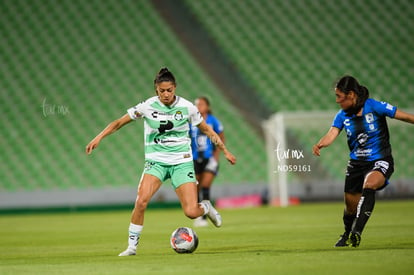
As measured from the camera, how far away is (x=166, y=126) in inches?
297

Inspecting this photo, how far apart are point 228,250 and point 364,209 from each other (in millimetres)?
1417

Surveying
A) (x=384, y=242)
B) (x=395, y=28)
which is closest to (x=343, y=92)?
(x=384, y=242)

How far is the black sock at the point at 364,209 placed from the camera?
7.11m

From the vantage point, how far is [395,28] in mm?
23391

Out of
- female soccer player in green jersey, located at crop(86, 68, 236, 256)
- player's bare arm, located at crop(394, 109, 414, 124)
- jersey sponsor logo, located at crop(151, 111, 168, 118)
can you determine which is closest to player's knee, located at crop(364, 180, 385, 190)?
player's bare arm, located at crop(394, 109, 414, 124)

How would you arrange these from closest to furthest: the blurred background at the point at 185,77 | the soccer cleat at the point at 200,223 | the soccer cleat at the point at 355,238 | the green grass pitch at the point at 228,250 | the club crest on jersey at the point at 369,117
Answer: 1. the green grass pitch at the point at 228,250
2. the soccer cleat at the point at 355,238
3. the club crest on jersey at the point at 369,117
4. the soccer cleat at the point at 200,223
5. the blurred background at the point at 185,77

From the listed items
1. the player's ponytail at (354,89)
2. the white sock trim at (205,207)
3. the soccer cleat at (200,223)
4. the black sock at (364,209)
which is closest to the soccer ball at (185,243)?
the white sock trim at (205,207)

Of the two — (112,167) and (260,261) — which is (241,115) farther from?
(260,261)

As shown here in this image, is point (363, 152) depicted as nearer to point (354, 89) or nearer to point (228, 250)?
point (354, 89)

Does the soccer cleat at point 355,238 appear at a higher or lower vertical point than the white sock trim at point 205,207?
lower

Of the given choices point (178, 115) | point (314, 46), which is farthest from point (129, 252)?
point (314, 46)

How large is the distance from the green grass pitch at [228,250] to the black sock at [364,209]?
0.73 ft

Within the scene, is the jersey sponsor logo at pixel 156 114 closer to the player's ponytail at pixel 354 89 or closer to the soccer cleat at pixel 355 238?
the player's ponytail at pixel 354 89

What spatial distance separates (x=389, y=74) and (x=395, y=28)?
208 centimetres
